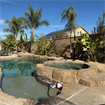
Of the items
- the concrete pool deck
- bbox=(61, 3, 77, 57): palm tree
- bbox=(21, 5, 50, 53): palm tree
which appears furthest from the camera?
bbox=(21, 5, 50, 53): palm tree

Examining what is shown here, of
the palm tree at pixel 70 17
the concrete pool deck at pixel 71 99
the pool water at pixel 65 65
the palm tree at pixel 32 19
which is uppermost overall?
the palm tree at pixel 32 19

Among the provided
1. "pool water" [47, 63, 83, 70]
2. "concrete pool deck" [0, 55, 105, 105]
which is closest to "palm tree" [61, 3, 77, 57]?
"pool water" [47, 63, 83, 70]

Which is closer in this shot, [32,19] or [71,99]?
[71,99]

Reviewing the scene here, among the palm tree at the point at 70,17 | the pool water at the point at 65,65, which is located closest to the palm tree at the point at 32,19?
the palm tree at the point at 70,17

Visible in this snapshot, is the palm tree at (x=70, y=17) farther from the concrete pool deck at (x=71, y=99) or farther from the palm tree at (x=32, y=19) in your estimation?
the concrete pool deck at (x=71, y=99)

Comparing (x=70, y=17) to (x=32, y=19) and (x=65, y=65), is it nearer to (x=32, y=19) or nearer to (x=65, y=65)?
(x=65, y=65)

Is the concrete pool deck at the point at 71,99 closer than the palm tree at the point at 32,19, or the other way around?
the concrete pool deck at the point at 71,99

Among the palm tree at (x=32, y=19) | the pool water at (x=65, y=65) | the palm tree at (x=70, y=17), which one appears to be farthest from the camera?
the palm tree at (x=32, y=19)

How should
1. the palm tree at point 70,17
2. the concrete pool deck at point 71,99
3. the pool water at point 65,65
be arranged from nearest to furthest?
the concrete pool deck at point 71,99 → the pool water at point 65,65 → the palm tree at point 70,17

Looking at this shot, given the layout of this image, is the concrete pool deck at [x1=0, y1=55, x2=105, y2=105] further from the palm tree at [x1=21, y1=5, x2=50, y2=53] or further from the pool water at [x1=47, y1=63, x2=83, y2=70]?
the palm tree at [x1=21, y1=5, x2=50, y2=53]

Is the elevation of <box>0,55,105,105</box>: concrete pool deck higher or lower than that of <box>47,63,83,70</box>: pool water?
lower

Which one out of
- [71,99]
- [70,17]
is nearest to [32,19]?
[70,17]

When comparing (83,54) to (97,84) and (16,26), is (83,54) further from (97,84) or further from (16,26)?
(16,26)

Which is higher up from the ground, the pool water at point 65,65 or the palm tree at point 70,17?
the palm tree at point 70,17
